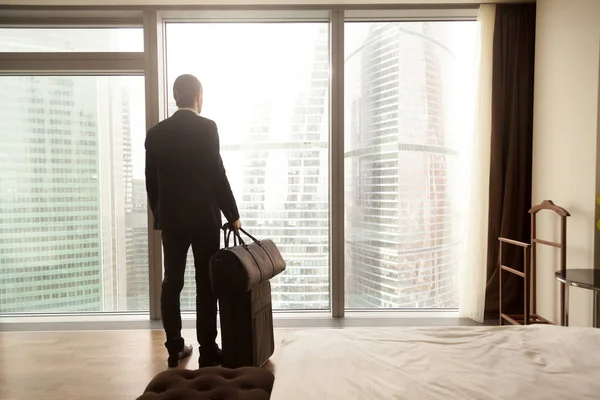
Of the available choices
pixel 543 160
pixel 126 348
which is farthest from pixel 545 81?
pixel 126 348

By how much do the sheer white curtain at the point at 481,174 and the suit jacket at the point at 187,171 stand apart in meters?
2.02

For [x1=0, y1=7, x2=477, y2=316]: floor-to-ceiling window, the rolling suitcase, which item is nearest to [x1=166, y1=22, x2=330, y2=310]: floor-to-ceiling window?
[x1=0, y1=7, x2=477, y2=316]: floor-to-ceiling window

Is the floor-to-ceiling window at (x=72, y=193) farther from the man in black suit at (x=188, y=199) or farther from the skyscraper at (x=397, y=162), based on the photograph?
the skyscraper at (x=397, y=162)

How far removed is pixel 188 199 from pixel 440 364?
1.62 m

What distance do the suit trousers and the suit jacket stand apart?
8 centimetres

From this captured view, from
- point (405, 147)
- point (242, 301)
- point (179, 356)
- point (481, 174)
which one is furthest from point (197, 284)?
point (481, 174)

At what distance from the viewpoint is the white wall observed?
2473mm

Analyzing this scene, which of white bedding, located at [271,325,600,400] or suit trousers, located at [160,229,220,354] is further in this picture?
suit trousers, located at [160,229,220,354]

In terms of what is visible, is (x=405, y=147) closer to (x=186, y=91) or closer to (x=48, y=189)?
(x=186, y=91)

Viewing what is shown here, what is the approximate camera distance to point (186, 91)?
2.35 metres

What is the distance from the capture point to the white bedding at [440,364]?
3.14 ft

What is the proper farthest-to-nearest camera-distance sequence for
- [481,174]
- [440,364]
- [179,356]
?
[481,174] → [179,356] → [440,364]

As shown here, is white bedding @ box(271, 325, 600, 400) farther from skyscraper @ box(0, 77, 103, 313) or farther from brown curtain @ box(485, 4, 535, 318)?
skyscraper @ box(0, 77, 103, 313)

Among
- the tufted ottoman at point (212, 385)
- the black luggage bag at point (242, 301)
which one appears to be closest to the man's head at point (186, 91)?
the black luggage bag at point (242, 301)
